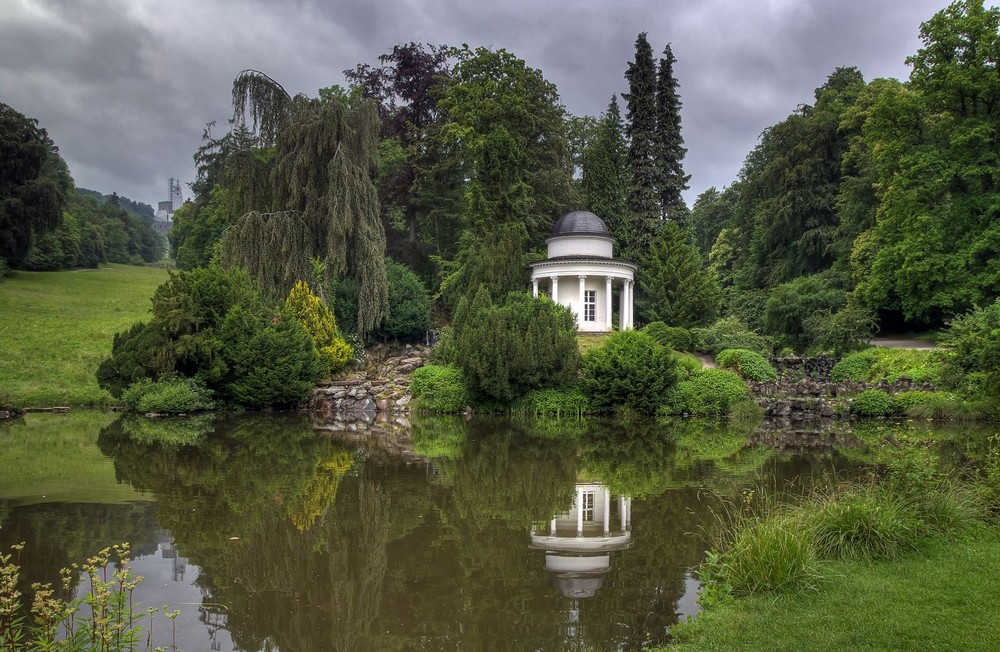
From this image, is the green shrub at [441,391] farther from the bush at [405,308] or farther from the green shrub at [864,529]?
the green shrub at [864,529]

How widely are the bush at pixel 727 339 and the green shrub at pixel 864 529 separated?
22.0 metres

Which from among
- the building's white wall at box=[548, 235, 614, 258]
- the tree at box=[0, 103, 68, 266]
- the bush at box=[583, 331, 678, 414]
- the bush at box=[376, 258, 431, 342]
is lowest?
the bush at box=[583, 331, 678, 414]

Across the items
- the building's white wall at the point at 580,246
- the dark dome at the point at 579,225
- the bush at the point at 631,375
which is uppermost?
the dark dome at the point at 579,225

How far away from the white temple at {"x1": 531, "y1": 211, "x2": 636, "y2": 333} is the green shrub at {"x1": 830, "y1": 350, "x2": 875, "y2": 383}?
939 cm

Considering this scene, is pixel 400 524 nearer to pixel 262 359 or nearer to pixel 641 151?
pixel 262 359

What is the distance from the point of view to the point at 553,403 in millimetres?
23000

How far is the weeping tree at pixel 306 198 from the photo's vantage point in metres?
26.8

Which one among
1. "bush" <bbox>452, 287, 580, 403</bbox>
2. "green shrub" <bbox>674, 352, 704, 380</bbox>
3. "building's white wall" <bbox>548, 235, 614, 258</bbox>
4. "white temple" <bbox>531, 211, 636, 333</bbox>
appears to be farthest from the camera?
"building's white wall" <bbox>548, 235, 614, 258</bbox>

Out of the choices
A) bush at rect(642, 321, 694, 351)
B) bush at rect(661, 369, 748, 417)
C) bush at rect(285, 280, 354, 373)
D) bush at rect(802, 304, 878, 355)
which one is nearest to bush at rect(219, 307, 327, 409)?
bush at rect(285, 280, 354, 373)

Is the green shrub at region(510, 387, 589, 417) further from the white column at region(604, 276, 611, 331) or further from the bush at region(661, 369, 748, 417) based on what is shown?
the white column at region(604, 276, 611, 331)

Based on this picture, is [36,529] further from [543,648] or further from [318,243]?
[318,243]

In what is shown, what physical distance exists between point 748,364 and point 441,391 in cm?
1167

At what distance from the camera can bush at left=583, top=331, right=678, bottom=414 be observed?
2241 centimetres

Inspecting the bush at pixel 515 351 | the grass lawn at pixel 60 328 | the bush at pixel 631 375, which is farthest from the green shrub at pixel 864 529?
the grass lawn at pixel 60 328
